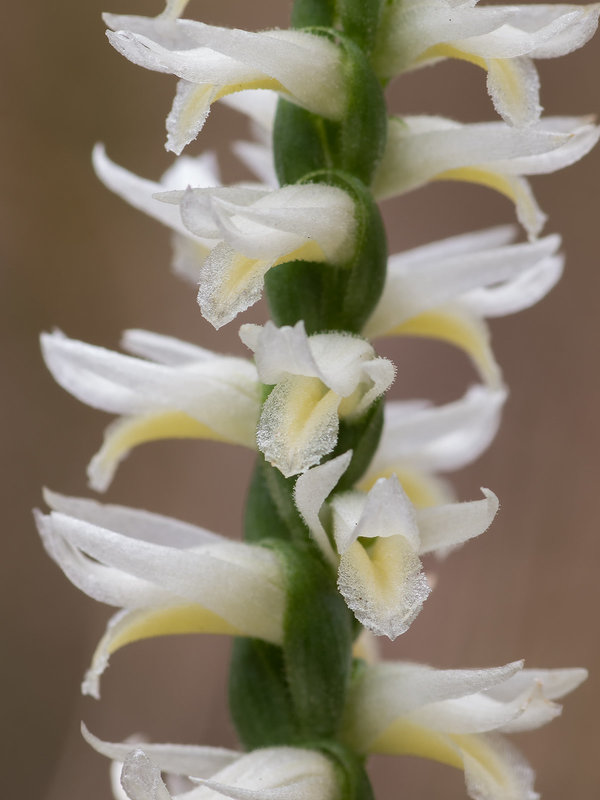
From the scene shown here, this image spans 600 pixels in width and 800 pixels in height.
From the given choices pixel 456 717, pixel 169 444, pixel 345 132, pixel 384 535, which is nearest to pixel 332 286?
pixel 345 132

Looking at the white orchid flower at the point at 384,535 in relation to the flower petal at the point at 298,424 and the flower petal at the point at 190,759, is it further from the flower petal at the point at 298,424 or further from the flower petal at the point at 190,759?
the flower petal at the point at 190,759

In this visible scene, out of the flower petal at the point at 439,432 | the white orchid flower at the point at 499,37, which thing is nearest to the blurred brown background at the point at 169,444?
the flower petal at the point at 439,432

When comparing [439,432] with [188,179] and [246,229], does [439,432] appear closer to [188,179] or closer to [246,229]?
[188,179]

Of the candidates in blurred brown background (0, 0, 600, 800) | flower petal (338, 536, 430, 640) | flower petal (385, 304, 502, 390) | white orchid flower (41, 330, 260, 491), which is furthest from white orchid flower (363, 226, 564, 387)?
blurred brown background (0, 0, 600, 800)

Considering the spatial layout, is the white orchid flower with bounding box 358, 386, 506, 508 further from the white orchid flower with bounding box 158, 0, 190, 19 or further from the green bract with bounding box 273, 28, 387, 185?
the white orchid flower with bounding box 158, 0, 190, 19

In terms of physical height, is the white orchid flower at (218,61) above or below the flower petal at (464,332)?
above
